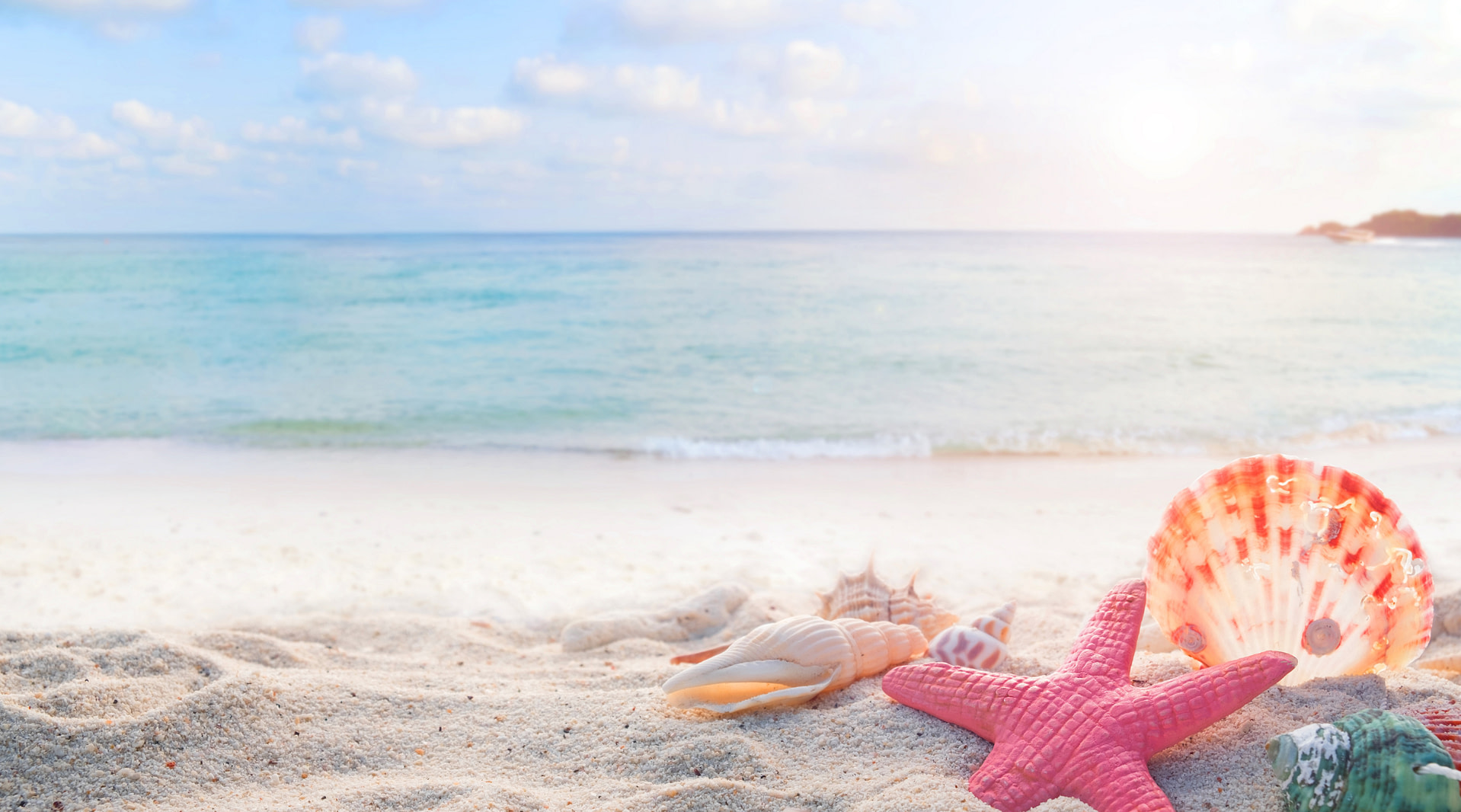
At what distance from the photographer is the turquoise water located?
10.5 m

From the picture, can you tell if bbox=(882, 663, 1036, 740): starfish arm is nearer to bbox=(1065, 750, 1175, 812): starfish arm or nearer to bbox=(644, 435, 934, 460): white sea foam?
bbox=(1065, 750, 1175, 812): starfish arm

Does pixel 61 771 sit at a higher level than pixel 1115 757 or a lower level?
lower

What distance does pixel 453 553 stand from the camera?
5465 millimetres

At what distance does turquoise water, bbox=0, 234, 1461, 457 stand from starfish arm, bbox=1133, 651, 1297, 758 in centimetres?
729

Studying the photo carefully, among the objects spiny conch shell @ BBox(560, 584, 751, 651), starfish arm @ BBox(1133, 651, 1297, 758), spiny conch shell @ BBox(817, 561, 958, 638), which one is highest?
starfish arm @ BBox(1133, 651, 1297, 758)

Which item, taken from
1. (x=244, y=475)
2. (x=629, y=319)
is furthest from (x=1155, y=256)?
(x=244, y=475)

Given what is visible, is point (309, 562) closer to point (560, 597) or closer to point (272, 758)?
point (560, 597)

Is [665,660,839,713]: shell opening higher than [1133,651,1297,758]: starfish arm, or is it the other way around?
[1133,651,1297,758]: starfish arm

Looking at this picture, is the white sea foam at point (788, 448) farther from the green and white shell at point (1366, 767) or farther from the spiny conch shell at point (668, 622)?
the green and white shell at point (1366, 767)

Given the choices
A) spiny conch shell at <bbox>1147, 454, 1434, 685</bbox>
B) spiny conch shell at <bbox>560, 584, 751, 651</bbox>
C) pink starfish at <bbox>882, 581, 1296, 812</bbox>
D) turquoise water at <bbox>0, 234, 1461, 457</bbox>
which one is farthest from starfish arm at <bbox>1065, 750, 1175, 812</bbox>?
turquoise water at <bbox>0, 234, 1461, 457</bbox>

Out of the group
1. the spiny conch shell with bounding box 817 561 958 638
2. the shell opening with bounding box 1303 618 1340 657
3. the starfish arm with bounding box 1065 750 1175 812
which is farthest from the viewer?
the spiny conch shell with bounding box 817 561 958 638

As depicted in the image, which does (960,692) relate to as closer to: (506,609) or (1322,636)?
(1322,636)

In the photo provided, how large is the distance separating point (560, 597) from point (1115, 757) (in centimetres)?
316

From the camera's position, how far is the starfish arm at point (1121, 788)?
194cm
